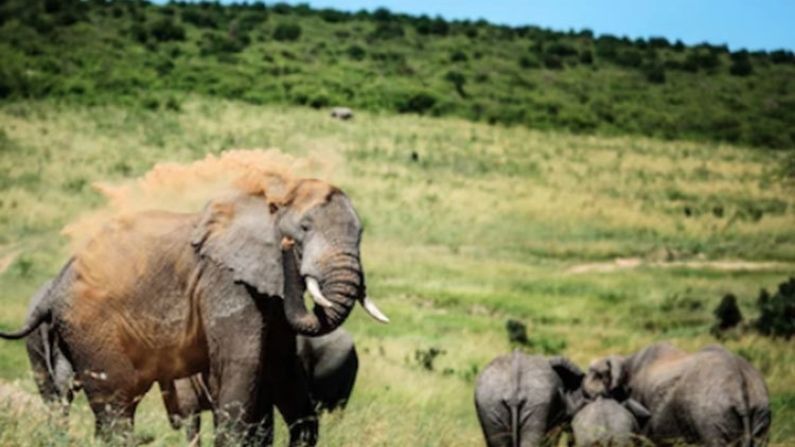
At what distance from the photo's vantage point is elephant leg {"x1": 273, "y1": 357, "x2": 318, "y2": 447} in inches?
357

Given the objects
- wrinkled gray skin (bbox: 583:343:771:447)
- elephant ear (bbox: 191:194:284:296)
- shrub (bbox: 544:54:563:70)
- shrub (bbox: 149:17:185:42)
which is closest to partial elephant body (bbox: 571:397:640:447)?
wrinkled gray skin (bbox: 583:343:771:447)

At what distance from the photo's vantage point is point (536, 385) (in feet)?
43.3

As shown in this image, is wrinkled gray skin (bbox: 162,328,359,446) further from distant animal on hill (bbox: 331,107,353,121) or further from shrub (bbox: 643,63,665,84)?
shrub (bbox: 643,63,665,84)

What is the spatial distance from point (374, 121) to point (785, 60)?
36.1 m

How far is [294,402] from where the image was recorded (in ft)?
30.0

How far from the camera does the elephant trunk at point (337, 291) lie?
8.15 meters

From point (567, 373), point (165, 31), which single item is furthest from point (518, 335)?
point (165, 31)

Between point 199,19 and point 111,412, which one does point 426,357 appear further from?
point 199,19

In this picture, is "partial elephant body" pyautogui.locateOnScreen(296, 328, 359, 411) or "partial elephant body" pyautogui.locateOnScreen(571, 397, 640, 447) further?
"partial elephant body" pyautogui.locateOnScreen(296, 328, 359, 411)

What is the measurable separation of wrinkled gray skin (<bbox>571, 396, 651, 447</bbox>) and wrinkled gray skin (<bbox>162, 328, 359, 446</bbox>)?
2.14 meters

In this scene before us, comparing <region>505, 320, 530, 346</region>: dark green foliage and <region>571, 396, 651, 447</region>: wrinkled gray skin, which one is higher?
<region>571, 396, 651, 447</region>: wrinkled gray skin

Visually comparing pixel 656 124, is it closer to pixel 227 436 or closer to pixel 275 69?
pixel 275 69

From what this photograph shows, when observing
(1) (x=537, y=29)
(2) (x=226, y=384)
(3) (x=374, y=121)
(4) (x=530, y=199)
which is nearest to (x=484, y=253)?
(4) (x=530, y=199)

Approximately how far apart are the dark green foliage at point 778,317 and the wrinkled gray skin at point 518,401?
11.5 metres
